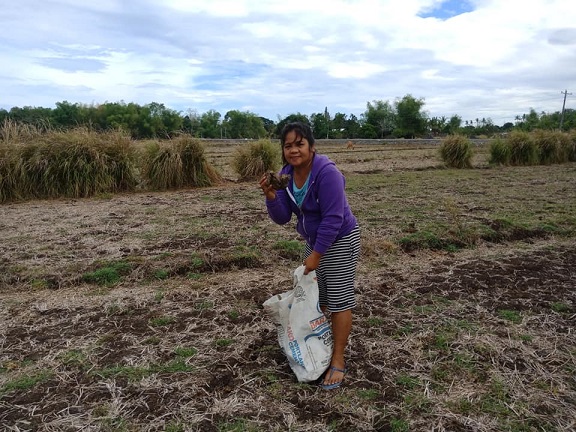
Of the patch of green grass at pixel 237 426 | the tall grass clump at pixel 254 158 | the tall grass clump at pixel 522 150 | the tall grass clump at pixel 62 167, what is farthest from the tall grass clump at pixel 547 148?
the patch of green grass at pixel 237 426

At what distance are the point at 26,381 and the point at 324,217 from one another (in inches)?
74.6

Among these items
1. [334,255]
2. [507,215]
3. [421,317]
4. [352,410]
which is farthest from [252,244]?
[507,215]

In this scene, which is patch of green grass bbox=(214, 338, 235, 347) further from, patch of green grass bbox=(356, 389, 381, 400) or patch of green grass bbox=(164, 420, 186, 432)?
patch of green grass bbox=(356, 389, 381, 400)

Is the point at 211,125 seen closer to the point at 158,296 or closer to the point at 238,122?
the point at 238,122

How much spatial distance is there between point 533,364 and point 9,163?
8.98 m

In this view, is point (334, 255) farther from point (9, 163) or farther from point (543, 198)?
point (9, 163)

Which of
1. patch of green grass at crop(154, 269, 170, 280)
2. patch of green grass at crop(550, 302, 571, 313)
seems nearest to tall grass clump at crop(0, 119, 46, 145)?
patch of green grass at crop(154, 269, 170, 280)

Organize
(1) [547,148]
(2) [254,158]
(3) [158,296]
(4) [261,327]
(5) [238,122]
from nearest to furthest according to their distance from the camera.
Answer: (4) [261,327]
(3) [158,296]
(2) [254,158]
(1) [547,148]
(5) [238,122]

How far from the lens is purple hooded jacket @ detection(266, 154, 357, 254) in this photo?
2.25 m

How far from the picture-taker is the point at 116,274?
13.3ft

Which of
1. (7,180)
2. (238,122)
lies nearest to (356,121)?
(238,122)

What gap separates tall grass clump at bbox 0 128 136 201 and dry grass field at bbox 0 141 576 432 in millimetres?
2396

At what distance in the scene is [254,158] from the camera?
11188 mm

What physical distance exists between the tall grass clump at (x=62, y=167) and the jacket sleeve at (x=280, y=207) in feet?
23.5
